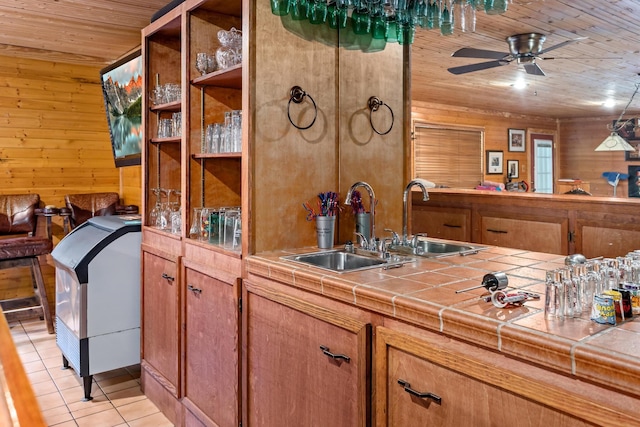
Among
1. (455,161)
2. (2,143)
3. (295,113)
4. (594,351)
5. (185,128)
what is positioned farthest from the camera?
(455,161)

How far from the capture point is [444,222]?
5.10 m

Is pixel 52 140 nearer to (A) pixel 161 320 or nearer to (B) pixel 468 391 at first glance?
(A) pixel 161 320

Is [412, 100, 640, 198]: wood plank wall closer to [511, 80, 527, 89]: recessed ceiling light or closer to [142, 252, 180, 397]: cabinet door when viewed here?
[511, 80, 527, 89]: recessed ceiling light

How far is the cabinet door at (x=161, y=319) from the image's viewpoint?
2.82m

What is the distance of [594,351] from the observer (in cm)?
109

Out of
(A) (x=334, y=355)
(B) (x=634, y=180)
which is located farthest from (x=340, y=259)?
(B) (x=634, y=180)

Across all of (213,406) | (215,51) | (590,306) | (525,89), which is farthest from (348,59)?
(525,89)

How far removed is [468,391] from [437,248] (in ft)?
4.20

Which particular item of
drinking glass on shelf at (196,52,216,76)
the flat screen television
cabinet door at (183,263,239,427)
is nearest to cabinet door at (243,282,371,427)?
cabinet door at (183,263,239,427)

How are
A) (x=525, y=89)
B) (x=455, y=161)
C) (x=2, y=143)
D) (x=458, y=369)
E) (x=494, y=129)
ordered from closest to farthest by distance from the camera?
(x=458, y=369) → (x=2, y=143) → (x=525, y=89) → (x=455, y=161) → (x=494, y=129)

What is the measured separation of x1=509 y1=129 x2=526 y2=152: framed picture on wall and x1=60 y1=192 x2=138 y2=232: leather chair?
25.1ft

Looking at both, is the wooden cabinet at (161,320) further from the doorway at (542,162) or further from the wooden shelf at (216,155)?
the doorway at (542,162)

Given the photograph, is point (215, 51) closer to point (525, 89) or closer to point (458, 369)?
point (458, 369)

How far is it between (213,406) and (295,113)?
1453mm
